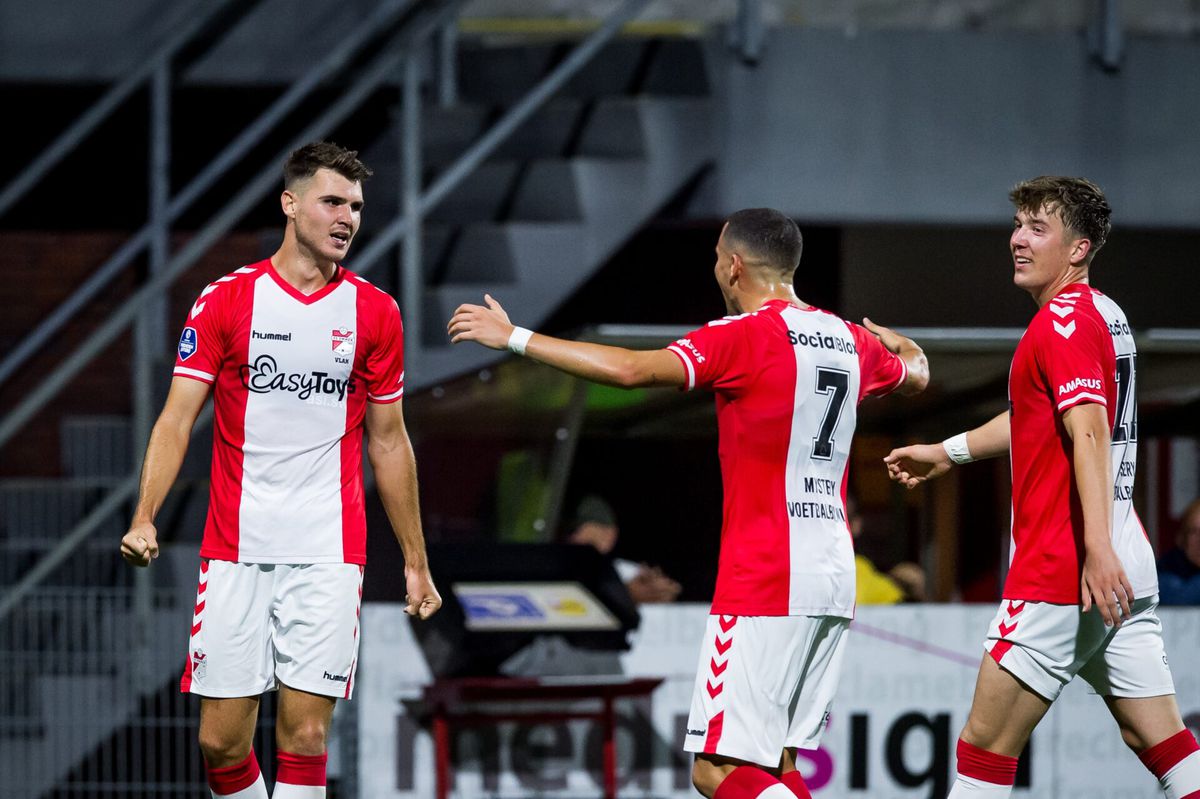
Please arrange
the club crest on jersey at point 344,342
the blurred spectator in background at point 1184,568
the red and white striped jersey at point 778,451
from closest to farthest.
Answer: the red and white striped jersey at point 778,451 → the club crest on jersey at point 344,342 → the blurred spectator in background at point 1184,568

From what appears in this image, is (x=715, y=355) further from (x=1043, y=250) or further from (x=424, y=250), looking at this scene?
(x=424, y=250)

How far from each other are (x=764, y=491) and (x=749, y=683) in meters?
0.54

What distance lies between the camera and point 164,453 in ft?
16.6

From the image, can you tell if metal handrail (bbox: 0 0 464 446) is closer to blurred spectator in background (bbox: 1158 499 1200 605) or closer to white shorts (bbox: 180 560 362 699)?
white shorts (bbox: 180 560 362 699)

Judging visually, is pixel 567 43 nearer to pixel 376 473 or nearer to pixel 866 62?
pixel 866 62

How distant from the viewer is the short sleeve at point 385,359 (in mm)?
5328

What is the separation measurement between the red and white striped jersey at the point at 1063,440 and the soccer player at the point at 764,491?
1.62 ft

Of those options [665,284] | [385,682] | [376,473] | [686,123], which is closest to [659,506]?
[665,284]

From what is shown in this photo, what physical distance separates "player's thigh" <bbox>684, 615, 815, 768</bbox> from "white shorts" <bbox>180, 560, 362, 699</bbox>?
1149 millimetres

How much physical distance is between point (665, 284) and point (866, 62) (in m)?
2.60

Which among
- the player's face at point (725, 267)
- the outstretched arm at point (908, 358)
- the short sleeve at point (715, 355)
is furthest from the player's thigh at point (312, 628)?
the outstretched arm at point (908, 358)

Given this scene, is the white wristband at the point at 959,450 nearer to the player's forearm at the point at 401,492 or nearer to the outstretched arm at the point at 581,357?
the outstretched arm at the point at 581,357

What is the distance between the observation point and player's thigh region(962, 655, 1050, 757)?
4.84 metres

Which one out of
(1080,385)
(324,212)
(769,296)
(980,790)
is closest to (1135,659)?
(980,790)
